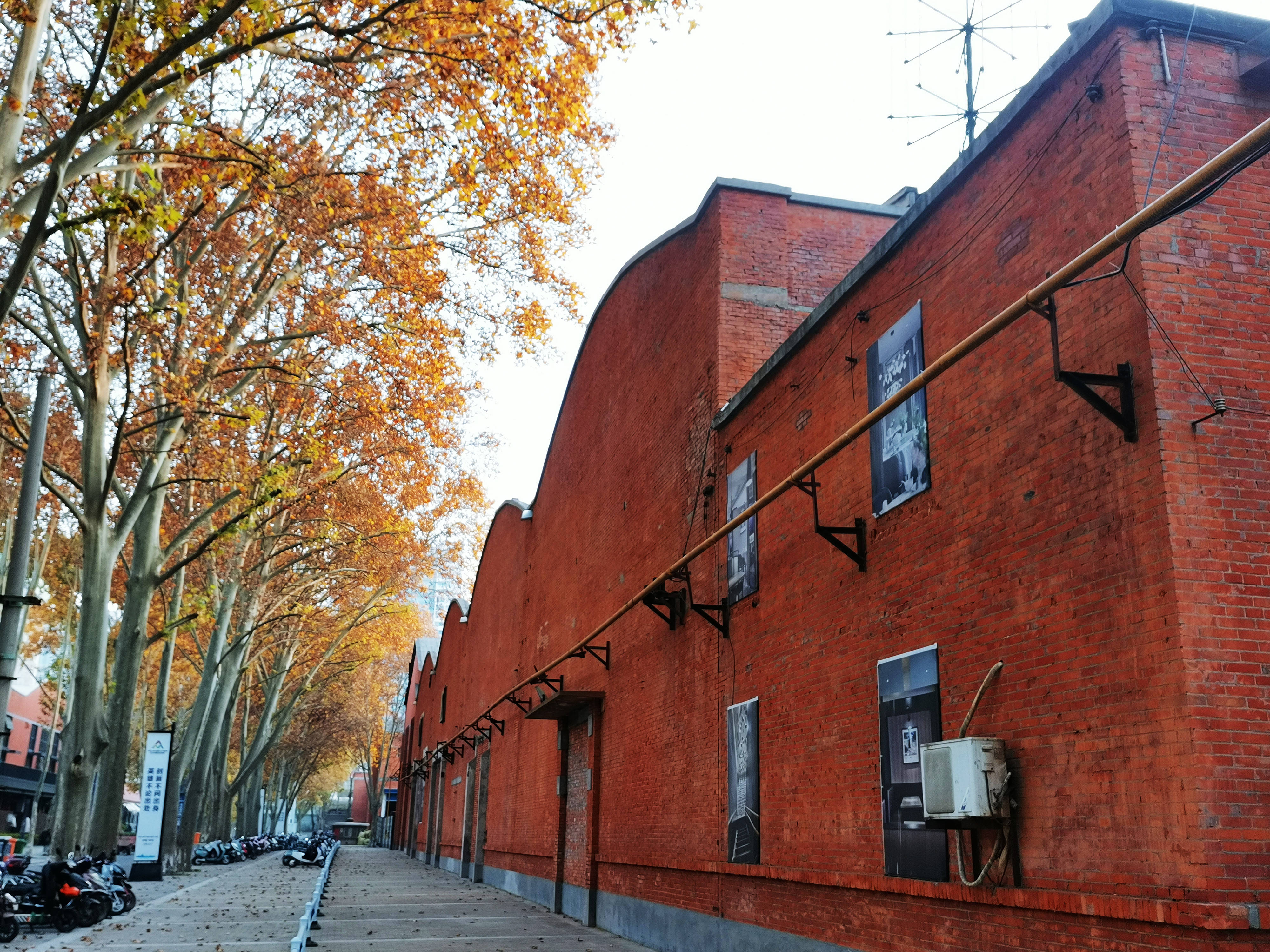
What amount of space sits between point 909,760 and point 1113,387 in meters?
3.19

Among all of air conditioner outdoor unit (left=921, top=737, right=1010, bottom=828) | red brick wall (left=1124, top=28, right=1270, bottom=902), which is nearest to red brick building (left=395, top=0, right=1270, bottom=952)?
red brick wall (left=1124, top=28, right=1270, bottom=902)

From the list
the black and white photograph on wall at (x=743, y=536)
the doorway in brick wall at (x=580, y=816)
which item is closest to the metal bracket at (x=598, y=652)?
the doorway in brick wall at (x=580, y=816)

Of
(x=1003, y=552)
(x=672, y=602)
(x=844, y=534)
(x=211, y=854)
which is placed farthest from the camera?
(x=211, y=854)

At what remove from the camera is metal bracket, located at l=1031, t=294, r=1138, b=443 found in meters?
5.80

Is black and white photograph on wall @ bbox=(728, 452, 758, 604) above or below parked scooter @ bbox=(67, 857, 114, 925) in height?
above

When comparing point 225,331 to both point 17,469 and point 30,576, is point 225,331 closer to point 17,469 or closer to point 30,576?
point 17,469

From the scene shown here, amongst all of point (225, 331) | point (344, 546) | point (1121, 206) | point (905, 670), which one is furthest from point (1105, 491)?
point (344, 546)

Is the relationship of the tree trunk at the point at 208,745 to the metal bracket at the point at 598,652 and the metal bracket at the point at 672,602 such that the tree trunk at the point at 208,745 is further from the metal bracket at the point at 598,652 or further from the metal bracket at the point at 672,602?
the metal bracket at the point at 672,602

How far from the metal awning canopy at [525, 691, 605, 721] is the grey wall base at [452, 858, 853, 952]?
9.67 ft

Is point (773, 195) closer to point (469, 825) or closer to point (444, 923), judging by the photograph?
point (444, 923)

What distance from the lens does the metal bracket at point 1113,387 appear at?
5797 mm

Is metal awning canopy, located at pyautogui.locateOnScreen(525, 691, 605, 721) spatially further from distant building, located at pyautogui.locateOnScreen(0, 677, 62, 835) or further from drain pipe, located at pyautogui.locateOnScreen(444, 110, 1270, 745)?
distant building, located at pyautogui.locateOnScreen(0, 677, 62, 835)

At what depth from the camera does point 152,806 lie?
22969mm

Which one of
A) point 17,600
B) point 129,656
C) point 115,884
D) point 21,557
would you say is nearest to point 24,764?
point 129,656
